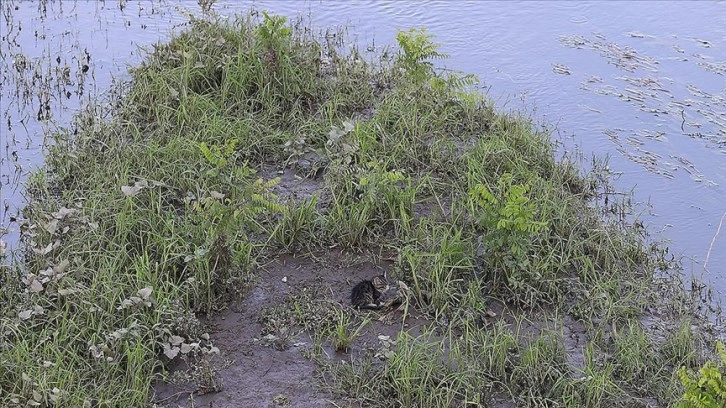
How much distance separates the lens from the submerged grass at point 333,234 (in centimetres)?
393

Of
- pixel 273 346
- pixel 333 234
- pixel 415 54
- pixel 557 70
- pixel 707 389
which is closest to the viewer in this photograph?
pixel 707 389

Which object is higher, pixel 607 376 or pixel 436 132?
pixel 436 132

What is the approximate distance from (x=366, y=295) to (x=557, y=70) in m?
3.61

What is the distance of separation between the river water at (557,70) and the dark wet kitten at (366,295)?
1.95m

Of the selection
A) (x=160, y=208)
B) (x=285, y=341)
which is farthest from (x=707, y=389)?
(x=160, y=208)

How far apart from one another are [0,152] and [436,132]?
307cm

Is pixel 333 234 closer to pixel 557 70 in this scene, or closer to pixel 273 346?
pixel 273 346

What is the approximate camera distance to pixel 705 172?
5.94m

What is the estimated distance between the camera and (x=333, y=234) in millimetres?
4941

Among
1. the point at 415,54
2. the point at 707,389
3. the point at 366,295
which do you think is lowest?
the point at 366,295

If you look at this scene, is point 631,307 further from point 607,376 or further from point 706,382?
point 706,382

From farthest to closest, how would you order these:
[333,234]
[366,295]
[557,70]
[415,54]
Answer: [557,70]
[415,54]
[333,234]
[366,295]

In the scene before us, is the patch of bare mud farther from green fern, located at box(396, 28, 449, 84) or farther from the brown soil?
green fern, located at box(396, 28, 449, 84)

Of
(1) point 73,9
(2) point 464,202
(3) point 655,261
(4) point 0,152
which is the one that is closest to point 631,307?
(3) point 655,261
